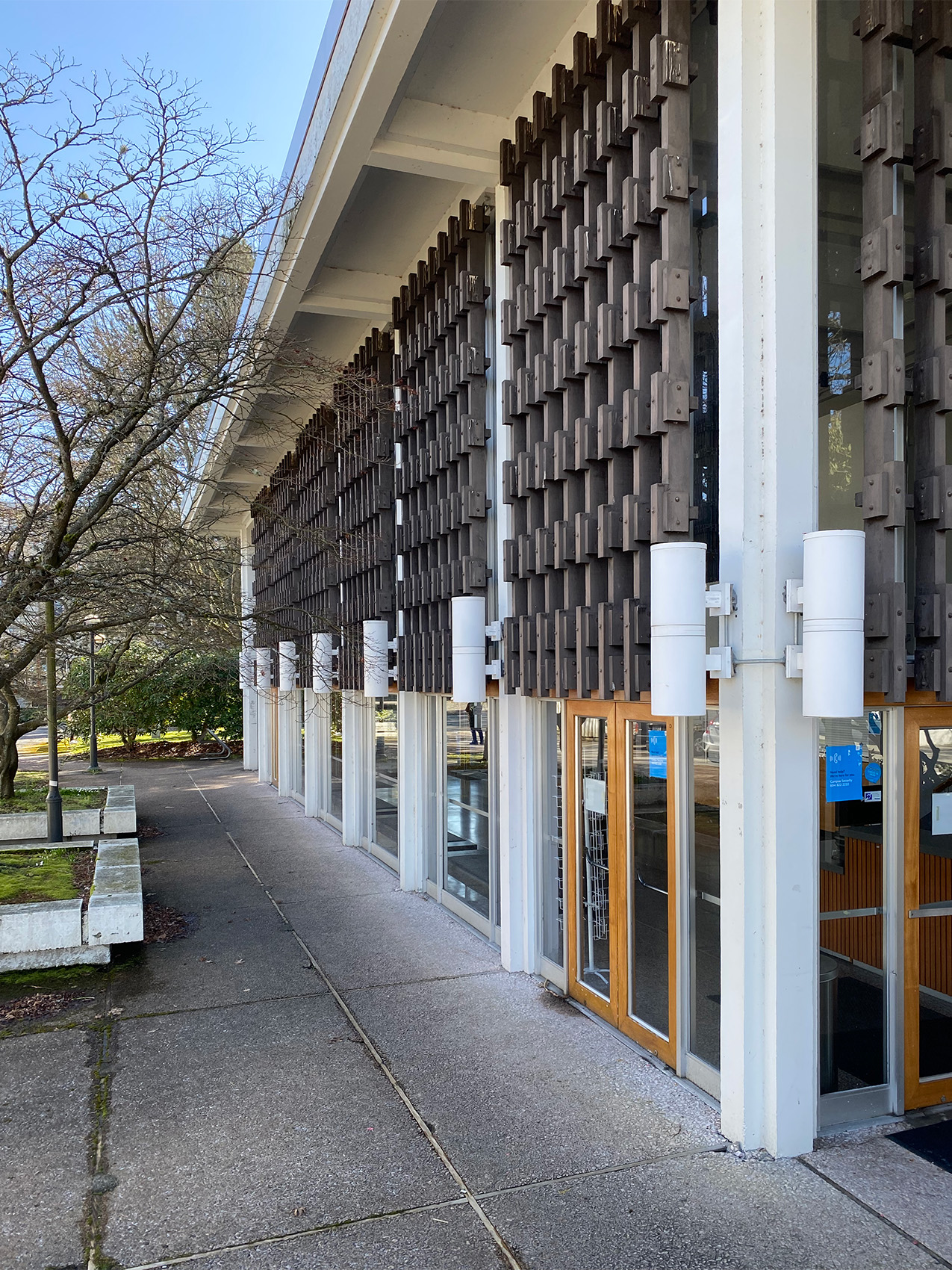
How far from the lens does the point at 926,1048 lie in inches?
193

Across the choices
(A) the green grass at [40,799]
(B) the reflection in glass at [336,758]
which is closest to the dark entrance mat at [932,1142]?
(B) the reflection in glass at [336,758]

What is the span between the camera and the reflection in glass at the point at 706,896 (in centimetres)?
496

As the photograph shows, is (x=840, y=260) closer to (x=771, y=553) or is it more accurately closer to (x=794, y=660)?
(x=771, y=553)

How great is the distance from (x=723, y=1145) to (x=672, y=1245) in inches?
35.3

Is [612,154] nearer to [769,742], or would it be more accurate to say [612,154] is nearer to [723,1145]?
[769,742]

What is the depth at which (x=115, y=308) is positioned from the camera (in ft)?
29.1

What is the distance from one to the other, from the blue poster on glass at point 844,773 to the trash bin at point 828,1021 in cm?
80

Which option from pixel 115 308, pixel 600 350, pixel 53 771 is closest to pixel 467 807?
pixel 600 350

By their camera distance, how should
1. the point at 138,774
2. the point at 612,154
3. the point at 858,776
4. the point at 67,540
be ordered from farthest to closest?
1. the point at 138,774
2. the point at 67,540
3. the point at 612,154
4. the point at 858,776

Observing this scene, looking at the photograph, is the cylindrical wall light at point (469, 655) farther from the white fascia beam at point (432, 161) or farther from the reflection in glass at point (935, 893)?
the white fascia beam at point (432, 161)

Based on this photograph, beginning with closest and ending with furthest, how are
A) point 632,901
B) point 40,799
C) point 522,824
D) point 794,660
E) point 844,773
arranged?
point 794,660
point 844,773
point 632,901
point 522,824
point 40,799

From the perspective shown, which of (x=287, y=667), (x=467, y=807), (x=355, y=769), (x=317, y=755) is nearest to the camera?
(x=467, y=807)

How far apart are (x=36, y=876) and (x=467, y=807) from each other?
13.8ft

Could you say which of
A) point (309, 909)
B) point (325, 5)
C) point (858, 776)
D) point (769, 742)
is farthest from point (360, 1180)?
point (325, 5)
